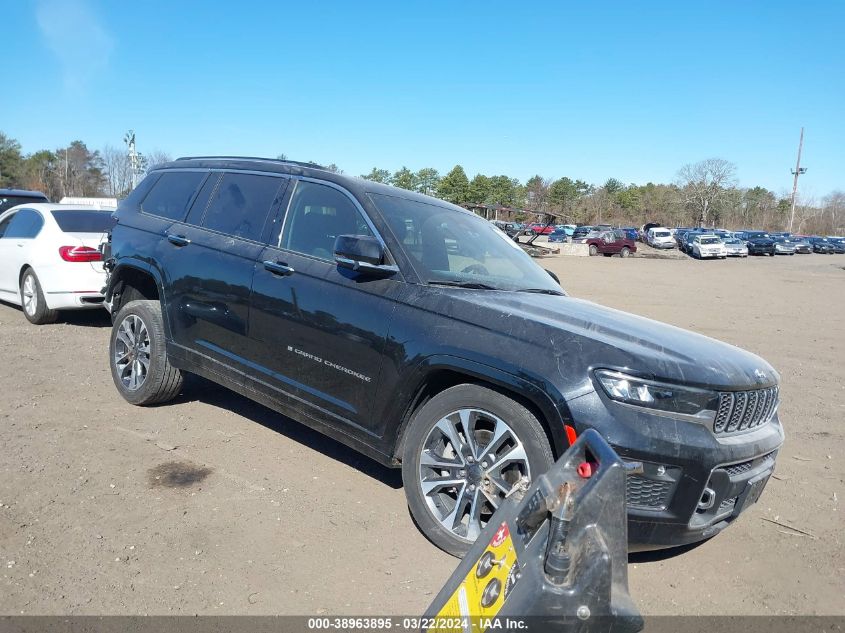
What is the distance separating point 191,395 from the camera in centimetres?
584

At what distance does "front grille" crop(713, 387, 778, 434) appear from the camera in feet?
9.91

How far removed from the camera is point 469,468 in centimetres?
322

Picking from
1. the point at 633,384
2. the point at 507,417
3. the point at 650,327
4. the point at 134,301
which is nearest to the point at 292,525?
Answer: the point at 507,417

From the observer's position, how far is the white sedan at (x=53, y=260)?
8.10 m

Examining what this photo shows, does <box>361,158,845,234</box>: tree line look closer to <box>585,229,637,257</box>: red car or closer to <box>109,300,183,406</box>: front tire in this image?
<box>585,229,637,257</box>: red car

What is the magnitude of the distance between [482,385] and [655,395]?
819 mm

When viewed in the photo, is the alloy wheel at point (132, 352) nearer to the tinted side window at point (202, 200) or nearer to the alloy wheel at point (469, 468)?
the tinted side window at point (202, 200)

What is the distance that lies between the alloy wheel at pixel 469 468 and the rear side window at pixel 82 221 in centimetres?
667

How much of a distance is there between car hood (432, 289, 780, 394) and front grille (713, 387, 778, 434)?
0.05 m

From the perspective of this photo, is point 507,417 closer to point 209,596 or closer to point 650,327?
point 650,327

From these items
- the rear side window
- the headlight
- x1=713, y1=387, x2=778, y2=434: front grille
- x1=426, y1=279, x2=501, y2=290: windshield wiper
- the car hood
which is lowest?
x1=713, y1=387, x2=778, y2=434: front grille

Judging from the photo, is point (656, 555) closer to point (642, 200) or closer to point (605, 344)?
point (605, 344)

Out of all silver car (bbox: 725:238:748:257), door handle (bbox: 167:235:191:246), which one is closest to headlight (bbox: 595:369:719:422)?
door handle (bbox: 167:235:191:246)

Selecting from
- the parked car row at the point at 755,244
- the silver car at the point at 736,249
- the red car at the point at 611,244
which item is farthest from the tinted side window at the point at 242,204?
the silver car at the point at 736,249
